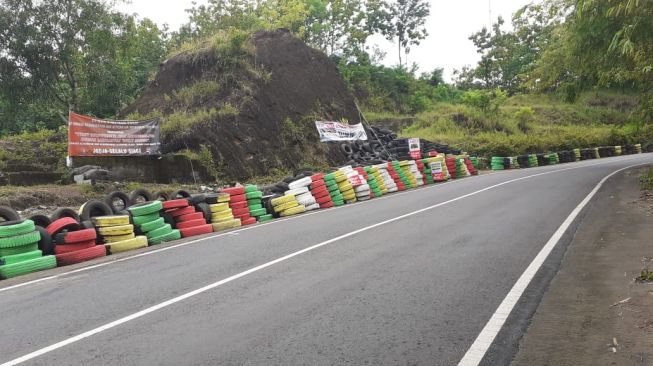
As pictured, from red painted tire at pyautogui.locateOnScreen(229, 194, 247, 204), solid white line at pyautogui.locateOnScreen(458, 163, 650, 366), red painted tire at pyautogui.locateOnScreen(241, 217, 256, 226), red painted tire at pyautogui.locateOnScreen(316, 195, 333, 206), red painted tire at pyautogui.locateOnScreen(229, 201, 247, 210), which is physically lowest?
solid white line at pyautogui.locateOnScreen(458, 163, 650, 366)

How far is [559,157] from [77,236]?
123 ft

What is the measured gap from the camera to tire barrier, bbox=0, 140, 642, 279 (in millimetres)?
9531

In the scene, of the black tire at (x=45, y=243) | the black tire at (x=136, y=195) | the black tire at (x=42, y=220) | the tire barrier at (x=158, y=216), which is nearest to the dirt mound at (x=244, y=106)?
the tire barrier at (x=158, y=216)

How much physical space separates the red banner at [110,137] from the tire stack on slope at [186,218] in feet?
20.1

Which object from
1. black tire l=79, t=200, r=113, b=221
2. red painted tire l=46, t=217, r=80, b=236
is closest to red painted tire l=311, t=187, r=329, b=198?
black tire l=79, t=200, r=113, b=221

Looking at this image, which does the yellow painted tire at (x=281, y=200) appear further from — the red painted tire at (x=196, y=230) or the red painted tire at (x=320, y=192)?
the red painted tire at (x=196, y=230)

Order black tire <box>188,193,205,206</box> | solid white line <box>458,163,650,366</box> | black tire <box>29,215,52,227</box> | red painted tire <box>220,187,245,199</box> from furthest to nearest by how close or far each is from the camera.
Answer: red painted tire <box>220,187,245,199</box> < black tire <box>188,193,205,206</box> < black tire <box>29,215,52,227</box> < solid white line <box>458,163,650,366</box>

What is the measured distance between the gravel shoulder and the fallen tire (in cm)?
813

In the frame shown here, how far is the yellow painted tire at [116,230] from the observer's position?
35.1 feet

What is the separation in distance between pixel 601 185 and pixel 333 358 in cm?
1691

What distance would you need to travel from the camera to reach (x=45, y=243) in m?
9.86

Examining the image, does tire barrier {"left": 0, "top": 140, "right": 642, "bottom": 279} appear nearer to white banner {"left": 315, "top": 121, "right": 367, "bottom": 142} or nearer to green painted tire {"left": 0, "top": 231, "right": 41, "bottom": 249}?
green painted tire {"left": 0, "top": 231, "right": 41, "bottom": 249}

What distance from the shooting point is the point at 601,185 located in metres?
18.5

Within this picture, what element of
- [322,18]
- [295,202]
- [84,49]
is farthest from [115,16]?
[322,18]
